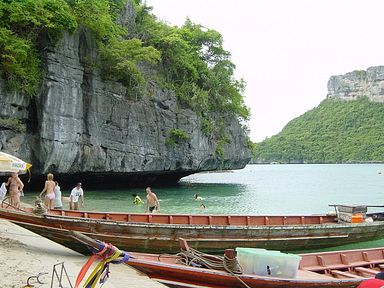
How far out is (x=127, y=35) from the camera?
3581cm

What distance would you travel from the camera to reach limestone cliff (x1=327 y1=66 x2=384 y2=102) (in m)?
135

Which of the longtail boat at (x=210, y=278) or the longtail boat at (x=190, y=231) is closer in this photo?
the longtail boat at (x=210, y=278)

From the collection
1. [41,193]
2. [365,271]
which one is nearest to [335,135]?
[41,193]

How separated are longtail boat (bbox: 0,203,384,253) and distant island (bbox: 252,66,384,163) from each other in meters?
111

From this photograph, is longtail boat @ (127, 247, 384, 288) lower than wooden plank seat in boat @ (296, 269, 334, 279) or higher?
higher

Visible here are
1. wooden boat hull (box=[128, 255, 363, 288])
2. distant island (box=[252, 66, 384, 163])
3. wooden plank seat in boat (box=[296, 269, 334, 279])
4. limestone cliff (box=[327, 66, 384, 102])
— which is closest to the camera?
wooden boat hull (box=[128, 255, 363, 288])

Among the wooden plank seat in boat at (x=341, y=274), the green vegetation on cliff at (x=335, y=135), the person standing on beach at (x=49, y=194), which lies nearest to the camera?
the wooden plank seat in boat at (x=341, y=274)

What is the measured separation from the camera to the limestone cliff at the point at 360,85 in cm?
13538

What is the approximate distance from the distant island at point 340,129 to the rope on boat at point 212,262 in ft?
388

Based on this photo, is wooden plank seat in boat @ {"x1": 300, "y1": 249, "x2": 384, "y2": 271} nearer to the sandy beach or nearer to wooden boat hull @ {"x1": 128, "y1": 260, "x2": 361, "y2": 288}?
wooden boat hull @ {"x1": 128, "y1": 260, "x2": 361, "y2": 288}

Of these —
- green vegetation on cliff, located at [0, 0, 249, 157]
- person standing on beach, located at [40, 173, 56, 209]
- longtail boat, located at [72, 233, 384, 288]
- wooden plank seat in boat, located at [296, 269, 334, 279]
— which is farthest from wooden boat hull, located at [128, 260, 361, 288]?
green vegetation on cliff, located at [0, 0, 249, 157]

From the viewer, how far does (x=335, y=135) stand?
405ft

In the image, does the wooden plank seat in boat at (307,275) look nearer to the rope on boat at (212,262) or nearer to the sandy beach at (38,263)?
the rope on boat at (212,262)

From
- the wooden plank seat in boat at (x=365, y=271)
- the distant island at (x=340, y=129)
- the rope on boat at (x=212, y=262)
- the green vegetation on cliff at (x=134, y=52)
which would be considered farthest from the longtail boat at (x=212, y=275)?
the distant island at (x=340, y=129)
